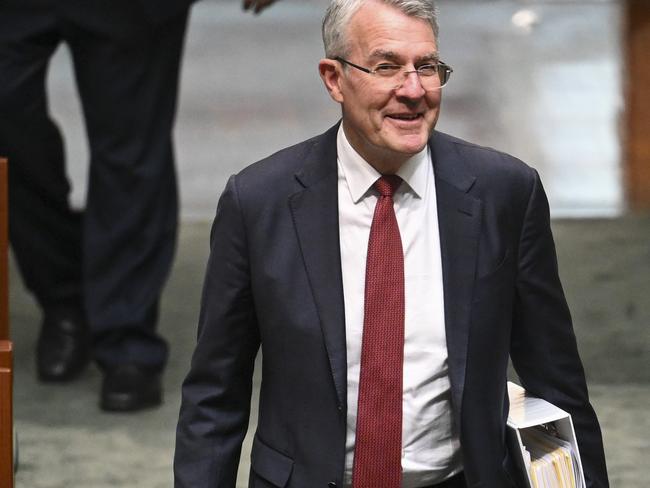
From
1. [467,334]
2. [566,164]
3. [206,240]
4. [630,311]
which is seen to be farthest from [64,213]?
[566,164]

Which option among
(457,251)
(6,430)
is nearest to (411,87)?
(457,251)

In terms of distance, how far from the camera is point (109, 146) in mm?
4254

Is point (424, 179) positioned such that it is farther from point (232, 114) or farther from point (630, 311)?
point (232, 114)

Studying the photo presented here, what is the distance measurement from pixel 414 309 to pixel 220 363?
327mm

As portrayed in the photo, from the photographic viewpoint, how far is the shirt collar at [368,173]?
2.63 metres

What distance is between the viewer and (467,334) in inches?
101

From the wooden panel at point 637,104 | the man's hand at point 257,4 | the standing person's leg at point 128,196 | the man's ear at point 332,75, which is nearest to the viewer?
the man's ear at point 332,75

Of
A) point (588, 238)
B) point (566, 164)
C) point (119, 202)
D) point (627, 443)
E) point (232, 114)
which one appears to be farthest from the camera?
point (232, 114)

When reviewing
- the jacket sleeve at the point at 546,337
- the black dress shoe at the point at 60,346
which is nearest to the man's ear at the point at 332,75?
the jacket sleeve at the point at 546,337

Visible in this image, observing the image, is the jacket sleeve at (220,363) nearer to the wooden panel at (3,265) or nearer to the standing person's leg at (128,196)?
the wooden panel at (3,265)

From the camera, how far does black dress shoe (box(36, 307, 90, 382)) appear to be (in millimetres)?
4469

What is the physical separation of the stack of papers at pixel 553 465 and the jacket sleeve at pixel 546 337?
92 millimetres

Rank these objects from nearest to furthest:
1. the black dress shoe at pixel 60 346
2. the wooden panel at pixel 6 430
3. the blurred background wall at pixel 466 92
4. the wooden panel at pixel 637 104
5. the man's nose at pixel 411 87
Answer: the man's nose at pixel 411 87 → the wooden panel at pixel 6 430 → the black dress shoe at pixel 60 346 → the wooden panel at pixel 637 104 → the blurred background wall at pixel 466 92

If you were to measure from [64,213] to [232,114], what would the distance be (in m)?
3.02
